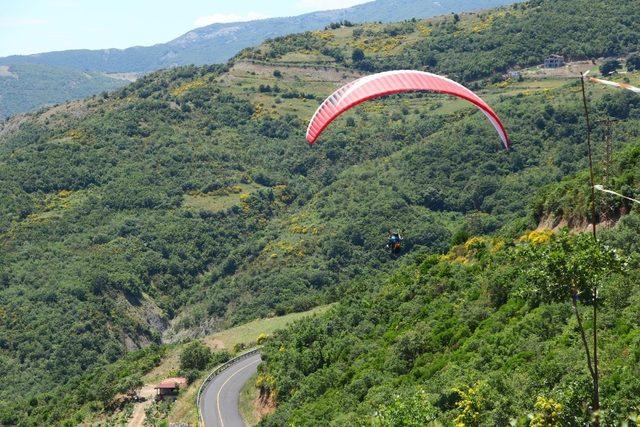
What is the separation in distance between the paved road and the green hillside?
879 centimetres

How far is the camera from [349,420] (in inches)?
1272

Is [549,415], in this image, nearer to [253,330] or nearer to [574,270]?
[574,270]

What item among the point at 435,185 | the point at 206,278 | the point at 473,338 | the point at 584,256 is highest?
the point at 584,256

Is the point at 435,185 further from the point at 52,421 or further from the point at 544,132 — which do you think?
the point at 52,421

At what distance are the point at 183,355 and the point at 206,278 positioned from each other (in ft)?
183

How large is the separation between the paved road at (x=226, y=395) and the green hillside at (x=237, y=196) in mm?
8791

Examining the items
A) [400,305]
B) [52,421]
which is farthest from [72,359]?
[400,305]

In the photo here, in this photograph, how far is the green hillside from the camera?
97938mm

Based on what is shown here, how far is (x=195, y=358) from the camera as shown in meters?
64.6

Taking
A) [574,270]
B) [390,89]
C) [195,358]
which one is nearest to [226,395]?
[195,358]

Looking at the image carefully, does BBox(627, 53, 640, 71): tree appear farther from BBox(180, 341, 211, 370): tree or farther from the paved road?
BBox(180, 341, 211, 370): tree

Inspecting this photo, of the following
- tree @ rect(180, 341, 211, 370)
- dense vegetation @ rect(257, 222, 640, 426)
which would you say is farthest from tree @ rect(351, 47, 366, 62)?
dense vegetation @ rect(257, 222, 640, 426)

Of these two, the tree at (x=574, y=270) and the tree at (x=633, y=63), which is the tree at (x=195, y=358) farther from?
the tree at (x=633, y=63)

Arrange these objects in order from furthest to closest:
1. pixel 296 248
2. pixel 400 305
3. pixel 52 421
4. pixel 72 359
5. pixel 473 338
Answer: pixel 296 248
pixel 72 359
pixel 52 421
pixel 400 305
pixel 473 338
